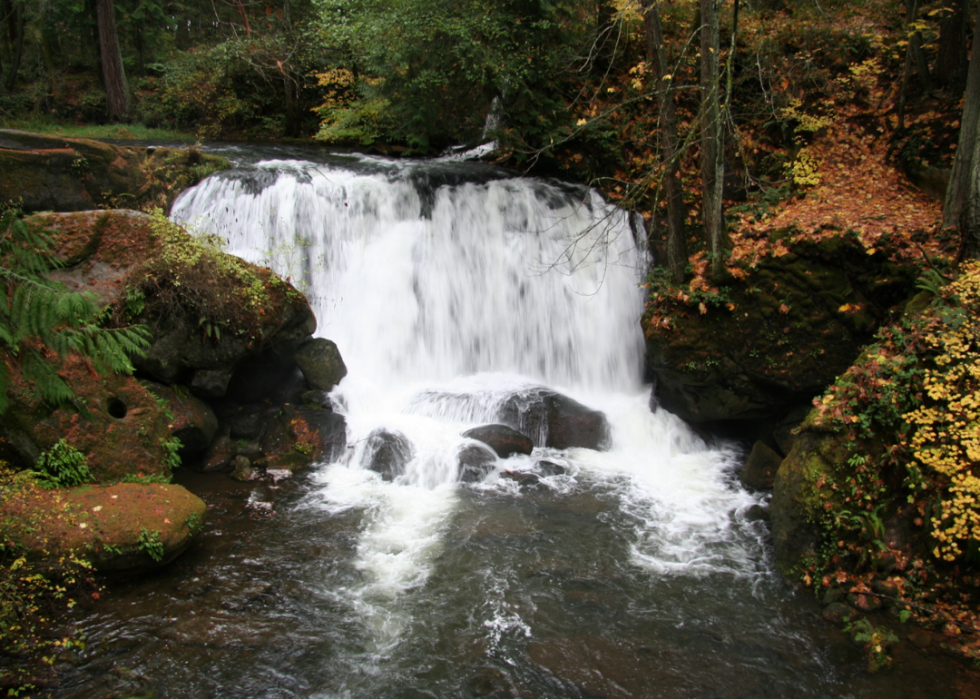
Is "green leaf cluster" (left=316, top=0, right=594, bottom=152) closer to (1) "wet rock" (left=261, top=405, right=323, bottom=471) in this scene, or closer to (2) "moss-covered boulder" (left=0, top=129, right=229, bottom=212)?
(2) "moss-covered boulder" (left=0, top=129, right=229, bottom=212)

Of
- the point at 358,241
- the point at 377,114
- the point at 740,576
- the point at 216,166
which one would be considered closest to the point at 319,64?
the point at 377,114

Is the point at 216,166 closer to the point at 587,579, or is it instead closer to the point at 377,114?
the point at 377,114

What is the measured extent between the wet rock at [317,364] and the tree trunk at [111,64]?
14502mm

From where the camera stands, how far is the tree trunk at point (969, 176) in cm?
654

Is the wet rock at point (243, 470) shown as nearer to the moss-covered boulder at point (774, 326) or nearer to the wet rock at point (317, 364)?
the wet rock at point (317, 364)

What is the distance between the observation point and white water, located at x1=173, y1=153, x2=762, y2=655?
8625 millimetres

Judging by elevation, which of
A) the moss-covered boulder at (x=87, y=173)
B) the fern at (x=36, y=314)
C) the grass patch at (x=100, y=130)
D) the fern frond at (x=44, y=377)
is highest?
the grass patch at (x=100, y=130)

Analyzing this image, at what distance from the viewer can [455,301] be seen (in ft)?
35.5

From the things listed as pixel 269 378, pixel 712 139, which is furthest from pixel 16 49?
pixel 712 139

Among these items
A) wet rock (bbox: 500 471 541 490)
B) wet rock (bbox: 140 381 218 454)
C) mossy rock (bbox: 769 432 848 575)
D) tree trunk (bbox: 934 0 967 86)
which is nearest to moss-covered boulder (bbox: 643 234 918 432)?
mossy rock (bbox: 769 432 848 575)

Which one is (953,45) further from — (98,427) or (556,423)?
(98,427)

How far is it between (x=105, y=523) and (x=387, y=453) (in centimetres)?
350

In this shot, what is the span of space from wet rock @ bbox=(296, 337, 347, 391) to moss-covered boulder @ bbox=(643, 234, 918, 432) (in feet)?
16.5

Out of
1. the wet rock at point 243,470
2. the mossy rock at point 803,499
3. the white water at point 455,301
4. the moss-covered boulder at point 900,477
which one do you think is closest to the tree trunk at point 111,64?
the white water at point 455,301
